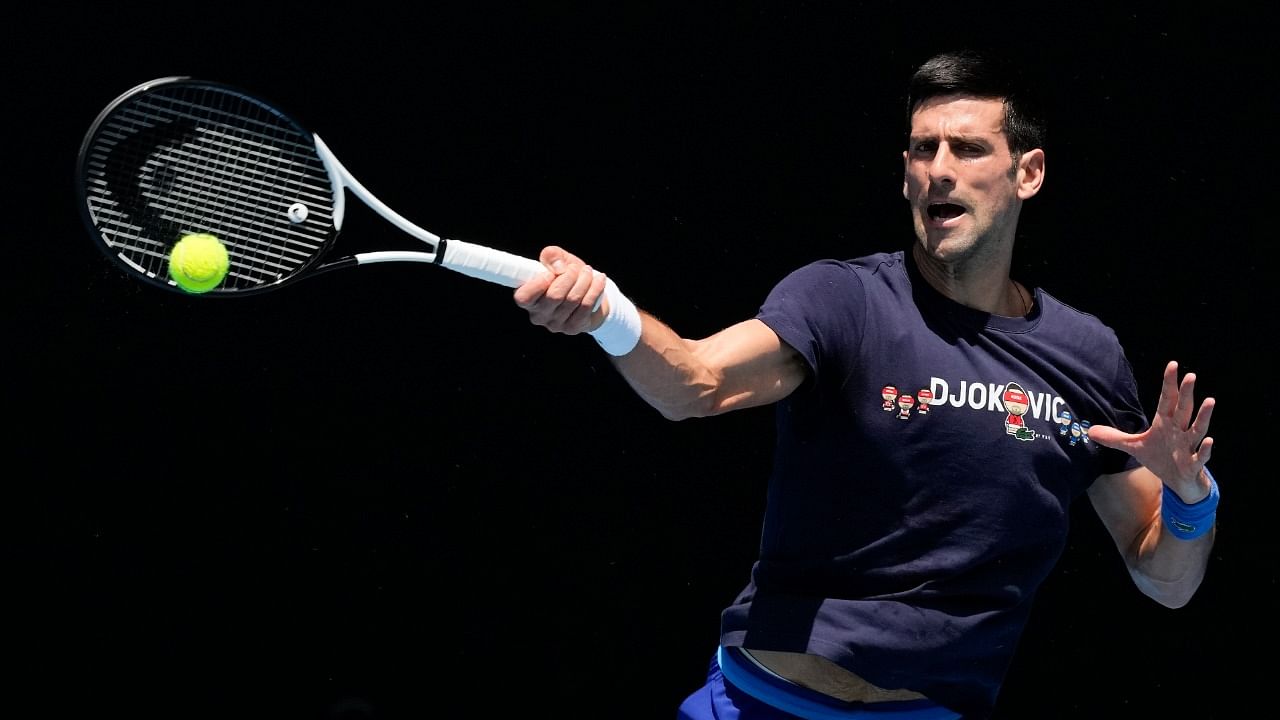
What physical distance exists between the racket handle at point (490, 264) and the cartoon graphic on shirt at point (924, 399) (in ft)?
2.38

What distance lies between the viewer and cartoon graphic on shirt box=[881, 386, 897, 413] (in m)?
2.58

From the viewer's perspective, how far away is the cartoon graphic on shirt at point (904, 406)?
2580mm

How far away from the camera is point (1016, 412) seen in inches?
104

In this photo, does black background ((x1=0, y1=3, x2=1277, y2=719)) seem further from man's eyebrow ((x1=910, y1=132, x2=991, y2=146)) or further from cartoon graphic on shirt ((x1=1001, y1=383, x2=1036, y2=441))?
cartoon graphic on shirt ((x1=1001, y1=383, x2=1036, y2=441))

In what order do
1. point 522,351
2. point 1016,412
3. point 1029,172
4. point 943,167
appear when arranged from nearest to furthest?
point 1016,412 < point 943,167 < point 1029,172 < point 522,351

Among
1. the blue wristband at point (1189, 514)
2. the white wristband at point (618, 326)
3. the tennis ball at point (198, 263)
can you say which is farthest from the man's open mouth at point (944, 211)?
the tennis ball at point (198, 263)

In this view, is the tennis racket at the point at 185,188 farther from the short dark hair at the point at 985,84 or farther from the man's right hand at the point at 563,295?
the short dark hair at the point at 985,84

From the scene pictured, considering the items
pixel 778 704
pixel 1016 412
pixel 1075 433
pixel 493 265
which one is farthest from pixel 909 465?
pixel 493 265

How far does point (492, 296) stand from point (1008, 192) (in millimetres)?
1331

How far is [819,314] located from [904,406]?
0.21 m

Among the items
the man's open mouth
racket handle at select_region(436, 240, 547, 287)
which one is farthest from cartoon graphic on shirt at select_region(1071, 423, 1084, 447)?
racket handle at select_region(436, 240, 547, 287)

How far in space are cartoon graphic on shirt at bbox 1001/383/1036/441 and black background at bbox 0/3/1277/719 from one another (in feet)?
4.10

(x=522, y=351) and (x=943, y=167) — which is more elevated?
(x=943, y=167)

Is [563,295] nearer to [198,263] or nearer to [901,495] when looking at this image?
[198,263]
